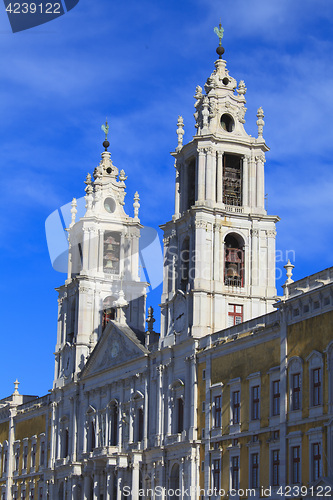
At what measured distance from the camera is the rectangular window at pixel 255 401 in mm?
54125

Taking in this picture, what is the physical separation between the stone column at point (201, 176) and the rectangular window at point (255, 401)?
1437cm

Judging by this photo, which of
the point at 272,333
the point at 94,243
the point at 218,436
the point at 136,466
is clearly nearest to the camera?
the point at 272,333

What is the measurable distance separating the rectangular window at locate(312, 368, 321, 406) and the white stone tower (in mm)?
28847

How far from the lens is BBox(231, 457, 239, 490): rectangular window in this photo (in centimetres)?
5497

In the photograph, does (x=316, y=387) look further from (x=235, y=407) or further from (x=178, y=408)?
(x=178, y=408)

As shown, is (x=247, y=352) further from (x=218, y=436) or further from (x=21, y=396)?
(x=21, y=396)

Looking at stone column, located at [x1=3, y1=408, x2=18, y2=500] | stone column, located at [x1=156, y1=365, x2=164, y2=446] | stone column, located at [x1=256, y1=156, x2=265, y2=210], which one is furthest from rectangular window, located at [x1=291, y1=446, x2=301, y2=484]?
stone column, located at [x1=3, y1=408, x2=18, y2=500]

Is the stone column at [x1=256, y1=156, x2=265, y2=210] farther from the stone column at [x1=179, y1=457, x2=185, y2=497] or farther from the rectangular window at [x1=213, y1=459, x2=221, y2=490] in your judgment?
the rectangular window at [x1=213, y1=459, x2=221, y2=490]

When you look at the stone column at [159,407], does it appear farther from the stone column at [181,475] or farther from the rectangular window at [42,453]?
the rectangular window at [42,453]

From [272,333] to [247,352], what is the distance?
2.80m

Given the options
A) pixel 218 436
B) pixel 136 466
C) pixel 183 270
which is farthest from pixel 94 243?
pixel 218 436

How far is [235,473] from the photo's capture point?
55.1 metres

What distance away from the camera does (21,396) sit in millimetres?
90312

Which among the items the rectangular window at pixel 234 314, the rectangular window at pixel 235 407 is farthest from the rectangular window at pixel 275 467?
the rectangular window at pixel 234 314
